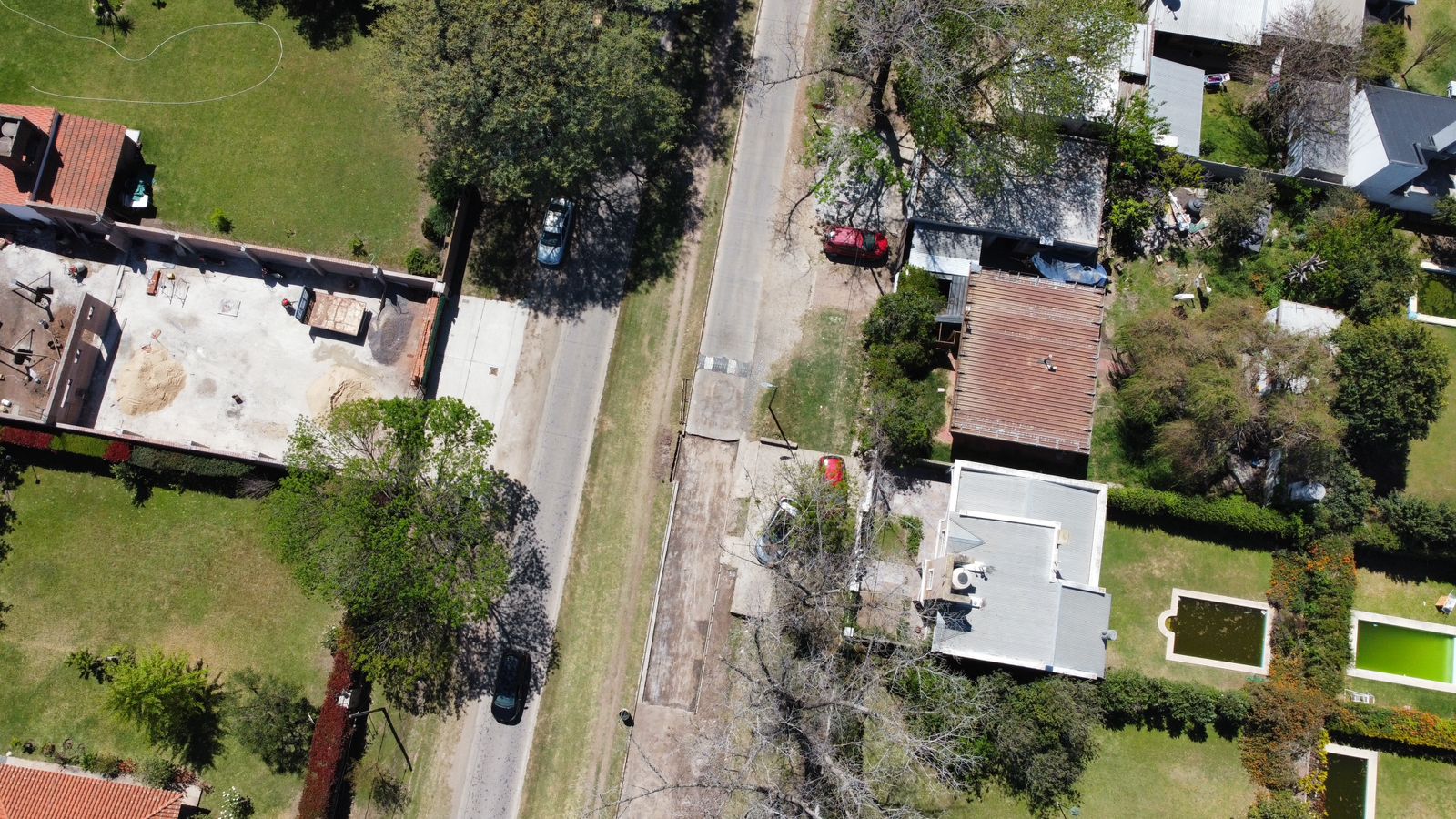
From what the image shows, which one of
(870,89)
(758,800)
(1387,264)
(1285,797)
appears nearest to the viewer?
(758,800)

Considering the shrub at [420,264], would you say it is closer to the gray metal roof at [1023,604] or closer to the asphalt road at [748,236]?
the asphalt road at [748,236]

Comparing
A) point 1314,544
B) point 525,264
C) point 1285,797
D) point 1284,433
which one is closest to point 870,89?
point 525,264

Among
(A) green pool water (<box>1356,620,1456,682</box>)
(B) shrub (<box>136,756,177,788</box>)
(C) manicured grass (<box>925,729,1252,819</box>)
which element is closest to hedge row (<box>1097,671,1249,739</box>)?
(C) manicured grass (<box>925,729,1252,819</box>)

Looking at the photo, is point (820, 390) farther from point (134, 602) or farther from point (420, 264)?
point (134, 602)

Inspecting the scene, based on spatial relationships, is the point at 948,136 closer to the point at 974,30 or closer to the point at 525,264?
the point at 974,30

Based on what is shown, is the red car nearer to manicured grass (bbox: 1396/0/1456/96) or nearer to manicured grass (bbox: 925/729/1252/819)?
manicured grass (bbox: 925/729/1252/819)

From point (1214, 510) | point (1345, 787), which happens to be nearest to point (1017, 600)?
point (1214, 510)
